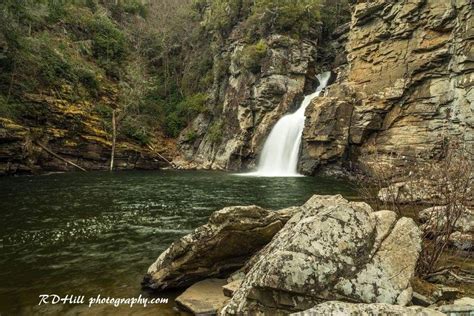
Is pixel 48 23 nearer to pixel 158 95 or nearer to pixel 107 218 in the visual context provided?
pixel 158 95

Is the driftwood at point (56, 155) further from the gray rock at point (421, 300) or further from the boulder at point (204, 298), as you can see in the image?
the gray rock at point (421, 300)

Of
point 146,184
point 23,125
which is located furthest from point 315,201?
point 23,125

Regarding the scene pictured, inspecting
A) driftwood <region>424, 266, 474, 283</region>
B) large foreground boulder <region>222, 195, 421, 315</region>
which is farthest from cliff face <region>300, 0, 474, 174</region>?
large foreground boulder <region>222, 195, 421, 315</region>

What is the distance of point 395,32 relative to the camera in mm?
26062

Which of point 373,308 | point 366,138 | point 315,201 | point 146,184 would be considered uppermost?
point 366,138

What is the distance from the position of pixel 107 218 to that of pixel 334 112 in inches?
791

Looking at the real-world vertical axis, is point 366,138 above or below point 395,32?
below

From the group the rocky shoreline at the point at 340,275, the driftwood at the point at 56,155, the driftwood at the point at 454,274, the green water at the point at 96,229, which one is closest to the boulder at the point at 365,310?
the rocky shoreline at the point at 340,275

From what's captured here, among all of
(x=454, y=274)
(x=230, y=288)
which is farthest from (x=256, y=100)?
(x=454, y=274)

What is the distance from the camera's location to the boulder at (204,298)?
18.9ft

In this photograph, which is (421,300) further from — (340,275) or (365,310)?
(365,310)

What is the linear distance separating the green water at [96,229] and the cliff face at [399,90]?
280 inches

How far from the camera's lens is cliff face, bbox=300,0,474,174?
22641mm

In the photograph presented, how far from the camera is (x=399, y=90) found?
2541 centimetres
